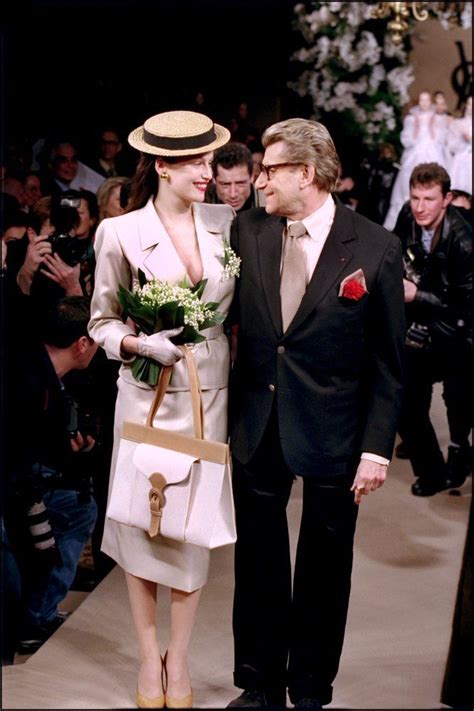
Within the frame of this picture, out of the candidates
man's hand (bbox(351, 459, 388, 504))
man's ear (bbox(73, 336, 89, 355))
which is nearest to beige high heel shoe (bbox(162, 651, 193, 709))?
man's hand (bbox(351, 459, 388, 504))

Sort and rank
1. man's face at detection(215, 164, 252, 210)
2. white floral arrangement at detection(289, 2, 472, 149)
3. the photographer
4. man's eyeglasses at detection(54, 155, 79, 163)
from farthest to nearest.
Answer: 1. white floral arrangement at detection(289, 2, 472, 149)
2. man's eyeglasses at detection(54, 155, 79, 163)
3. man's face at detection(215, 164, 252, 210)
4. the photographer

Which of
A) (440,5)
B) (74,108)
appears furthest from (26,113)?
(440,5)

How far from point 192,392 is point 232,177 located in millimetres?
2132

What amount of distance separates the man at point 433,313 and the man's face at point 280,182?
242cm

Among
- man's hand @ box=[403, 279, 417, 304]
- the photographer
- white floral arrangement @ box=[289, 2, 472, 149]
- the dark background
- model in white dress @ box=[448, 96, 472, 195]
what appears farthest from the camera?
model in white dress @ box=[448, 96, 472, 195]

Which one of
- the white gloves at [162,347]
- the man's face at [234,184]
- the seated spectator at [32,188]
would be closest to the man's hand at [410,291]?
the man's face at [234,184]

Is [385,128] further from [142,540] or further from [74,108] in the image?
[142,540]

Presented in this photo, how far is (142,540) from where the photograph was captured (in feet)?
11.6

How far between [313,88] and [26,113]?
184 inches

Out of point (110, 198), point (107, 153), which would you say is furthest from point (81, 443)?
point (107, 153)

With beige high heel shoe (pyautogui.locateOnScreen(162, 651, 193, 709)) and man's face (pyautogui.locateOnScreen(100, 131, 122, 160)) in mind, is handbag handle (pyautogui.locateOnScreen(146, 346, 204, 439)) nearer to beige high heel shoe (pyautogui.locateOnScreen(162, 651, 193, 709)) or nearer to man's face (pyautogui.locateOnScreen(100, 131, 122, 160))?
beige high heel shoe (pyautogui.locateOnScreen(162, 651, 193, 709))

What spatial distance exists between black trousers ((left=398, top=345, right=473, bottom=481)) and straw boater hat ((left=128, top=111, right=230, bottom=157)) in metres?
2.63

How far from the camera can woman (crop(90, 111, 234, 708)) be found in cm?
338

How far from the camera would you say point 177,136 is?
3.35 metres
